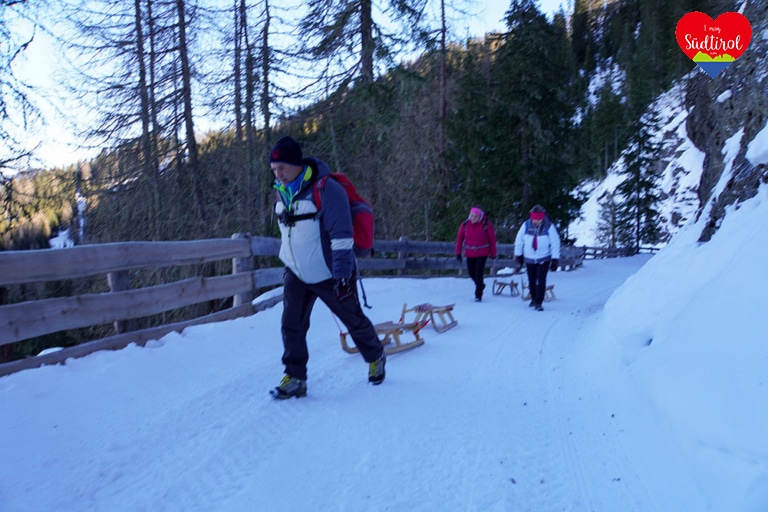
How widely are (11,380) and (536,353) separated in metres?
4.89

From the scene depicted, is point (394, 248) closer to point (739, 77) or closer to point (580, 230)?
point (739, 77)

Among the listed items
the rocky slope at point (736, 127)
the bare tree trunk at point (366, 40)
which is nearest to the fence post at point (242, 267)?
the rocky slope at point (736, 127)

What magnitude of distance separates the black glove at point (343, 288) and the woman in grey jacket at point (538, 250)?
552 cm

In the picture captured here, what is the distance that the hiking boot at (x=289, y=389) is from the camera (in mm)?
4129

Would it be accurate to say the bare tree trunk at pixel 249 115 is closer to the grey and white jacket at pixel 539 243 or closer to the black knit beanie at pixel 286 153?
the grey and white jacket at pixel 539 243

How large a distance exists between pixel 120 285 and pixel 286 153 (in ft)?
8.83

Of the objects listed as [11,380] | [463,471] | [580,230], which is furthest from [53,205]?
[580,230]

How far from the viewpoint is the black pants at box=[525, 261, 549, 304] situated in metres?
8.93

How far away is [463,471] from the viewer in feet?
9.93

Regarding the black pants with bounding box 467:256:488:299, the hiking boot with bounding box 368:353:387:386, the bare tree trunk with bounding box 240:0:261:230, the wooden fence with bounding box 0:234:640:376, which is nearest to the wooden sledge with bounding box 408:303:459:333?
the hiking boot with bounding box 368:353:387:386

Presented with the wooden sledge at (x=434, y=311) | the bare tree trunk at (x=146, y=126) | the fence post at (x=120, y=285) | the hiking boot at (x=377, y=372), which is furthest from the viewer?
the bare tree trunk at (x=146, y=126)

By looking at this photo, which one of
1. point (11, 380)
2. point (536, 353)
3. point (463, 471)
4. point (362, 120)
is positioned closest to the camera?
point (463, 471)

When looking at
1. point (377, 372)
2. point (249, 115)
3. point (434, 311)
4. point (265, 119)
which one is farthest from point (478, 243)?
point (249, 115)

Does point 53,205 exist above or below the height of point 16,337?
above
